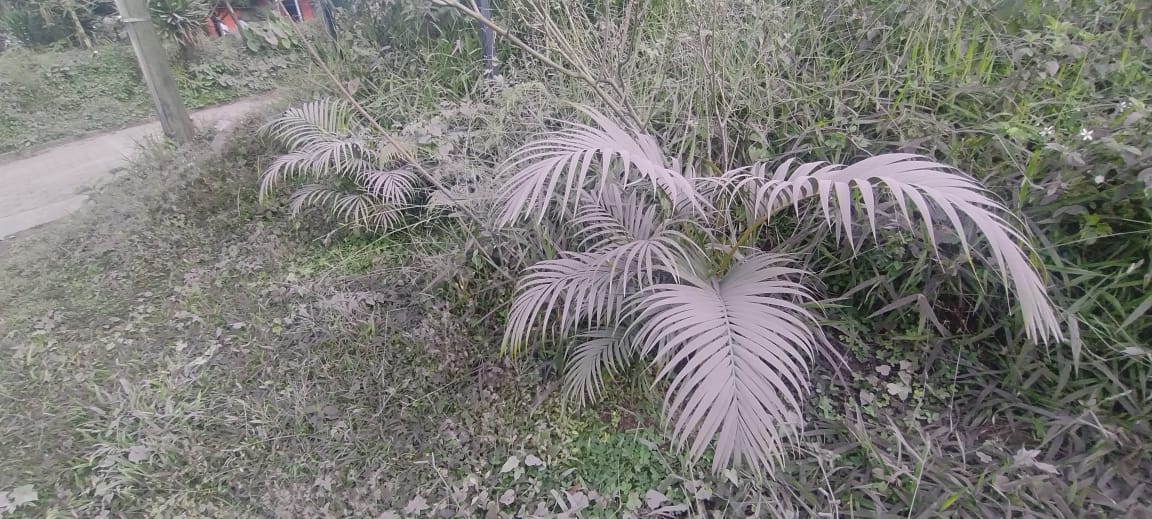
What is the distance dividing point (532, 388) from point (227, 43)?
23.7 ft

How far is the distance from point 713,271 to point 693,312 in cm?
30

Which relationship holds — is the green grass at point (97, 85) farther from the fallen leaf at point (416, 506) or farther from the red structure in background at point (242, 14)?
the fallen leaf at point (416, 506)

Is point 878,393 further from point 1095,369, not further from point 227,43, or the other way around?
point 227,43

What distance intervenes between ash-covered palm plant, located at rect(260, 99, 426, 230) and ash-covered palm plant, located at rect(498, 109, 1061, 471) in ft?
2.96

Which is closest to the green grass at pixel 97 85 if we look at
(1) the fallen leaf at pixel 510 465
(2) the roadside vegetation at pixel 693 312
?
(2) the roadside vegetation at pixel 693 312

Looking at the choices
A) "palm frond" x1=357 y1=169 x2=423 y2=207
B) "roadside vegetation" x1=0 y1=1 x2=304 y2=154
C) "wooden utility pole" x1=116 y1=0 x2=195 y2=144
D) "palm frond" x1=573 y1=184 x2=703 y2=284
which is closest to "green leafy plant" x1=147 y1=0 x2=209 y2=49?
"roadside vegetation" x1=0 y1=1 x2=304 y2=154

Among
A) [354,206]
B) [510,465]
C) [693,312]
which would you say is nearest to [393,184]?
[354,206]

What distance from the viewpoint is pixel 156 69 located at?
3555mm

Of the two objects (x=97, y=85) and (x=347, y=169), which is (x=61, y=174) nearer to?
(x=97, y=85)

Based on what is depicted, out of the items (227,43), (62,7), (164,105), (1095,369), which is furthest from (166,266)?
(62,7)

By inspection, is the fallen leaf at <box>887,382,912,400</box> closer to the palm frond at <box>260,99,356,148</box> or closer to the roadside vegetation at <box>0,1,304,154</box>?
the palm frond at <box>260,99,356,148</box>

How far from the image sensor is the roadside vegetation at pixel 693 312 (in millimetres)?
1392

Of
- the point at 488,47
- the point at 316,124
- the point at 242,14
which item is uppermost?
the point at 242,14

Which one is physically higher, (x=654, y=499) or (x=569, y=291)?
(x=569, y=291)
